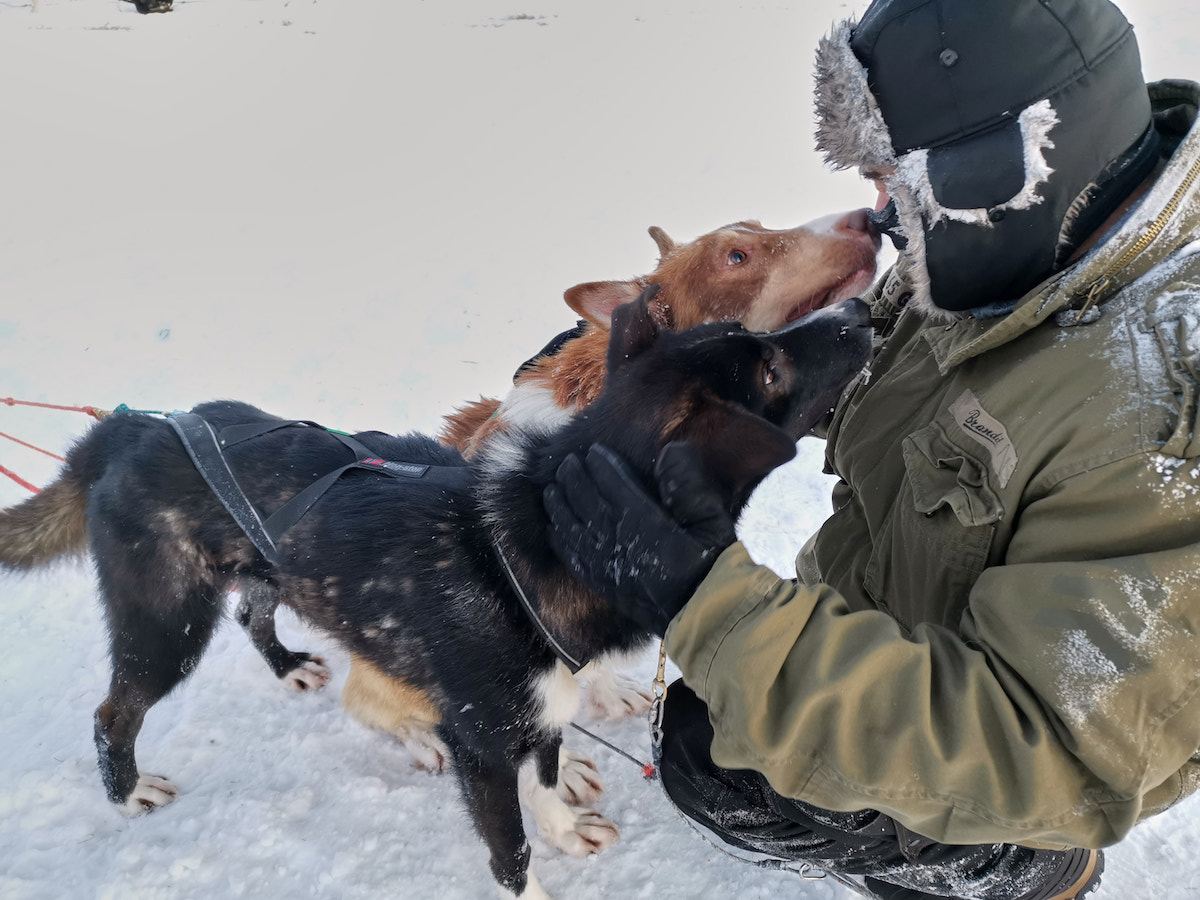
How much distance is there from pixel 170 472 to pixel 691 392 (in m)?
1.89

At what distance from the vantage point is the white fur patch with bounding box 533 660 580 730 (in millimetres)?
2146

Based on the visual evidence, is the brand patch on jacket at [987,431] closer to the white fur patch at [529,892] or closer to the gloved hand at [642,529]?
the gloved hand at [642,529]

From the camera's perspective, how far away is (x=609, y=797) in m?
2.84

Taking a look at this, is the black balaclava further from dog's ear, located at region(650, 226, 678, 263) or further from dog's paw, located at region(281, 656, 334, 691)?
dog's paw, located at region(281, 656, 334, 691)

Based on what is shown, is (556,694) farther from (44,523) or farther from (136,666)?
(44,523)

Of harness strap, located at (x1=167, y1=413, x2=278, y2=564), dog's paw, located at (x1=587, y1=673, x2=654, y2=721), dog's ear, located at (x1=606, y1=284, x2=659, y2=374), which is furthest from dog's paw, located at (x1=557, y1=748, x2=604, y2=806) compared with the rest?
dog's ear, located at (x1=606, y1=284, x2=659, y2=374)

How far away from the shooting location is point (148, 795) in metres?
2.67

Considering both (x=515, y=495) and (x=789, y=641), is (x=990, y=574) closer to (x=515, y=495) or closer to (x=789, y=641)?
(x=789, y=641)

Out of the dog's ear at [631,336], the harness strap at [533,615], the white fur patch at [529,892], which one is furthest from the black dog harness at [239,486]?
the white fur patch at [529,892]

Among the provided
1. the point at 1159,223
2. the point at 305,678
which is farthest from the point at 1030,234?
the point at 305,678

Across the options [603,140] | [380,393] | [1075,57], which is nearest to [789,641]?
[1075,57]

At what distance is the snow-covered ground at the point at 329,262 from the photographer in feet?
8.48

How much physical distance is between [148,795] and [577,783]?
5.54ft

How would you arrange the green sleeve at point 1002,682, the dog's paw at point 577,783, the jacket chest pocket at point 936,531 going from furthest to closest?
1. the dog's paw at point 577,783
2. the jacket chest pocket at point 936,531
3. the green sleeve at point 1002,682
